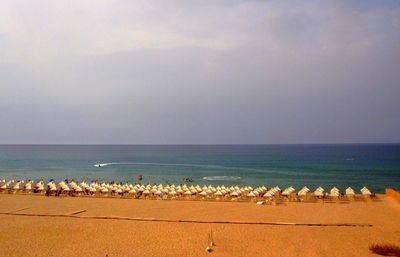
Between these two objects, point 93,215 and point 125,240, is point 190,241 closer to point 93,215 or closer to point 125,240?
point 125,240

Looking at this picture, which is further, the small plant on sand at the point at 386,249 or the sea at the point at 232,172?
the sea at the point at 232,172

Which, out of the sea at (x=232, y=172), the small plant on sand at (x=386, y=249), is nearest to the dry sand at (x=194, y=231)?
the small plant on sand at (x=386, y=249)

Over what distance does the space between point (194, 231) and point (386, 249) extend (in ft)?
25.7

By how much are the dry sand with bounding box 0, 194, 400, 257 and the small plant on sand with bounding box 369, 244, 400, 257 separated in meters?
0.34

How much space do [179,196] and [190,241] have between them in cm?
1105

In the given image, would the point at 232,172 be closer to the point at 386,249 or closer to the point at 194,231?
the point at 194,231

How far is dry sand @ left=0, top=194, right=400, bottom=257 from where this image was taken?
14.3 meters

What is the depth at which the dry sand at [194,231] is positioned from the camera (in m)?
14.3

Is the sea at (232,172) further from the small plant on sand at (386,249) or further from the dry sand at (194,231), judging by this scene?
the small plant on sand at (386,249)

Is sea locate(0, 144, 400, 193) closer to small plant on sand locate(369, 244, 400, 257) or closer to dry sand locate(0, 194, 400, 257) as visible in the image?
dry sand locate(0, 194, 400, 257)

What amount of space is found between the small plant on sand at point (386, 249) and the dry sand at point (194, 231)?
34cm

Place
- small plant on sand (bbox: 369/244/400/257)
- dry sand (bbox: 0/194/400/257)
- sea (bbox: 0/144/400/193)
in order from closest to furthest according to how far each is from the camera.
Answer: small plant on sand (bbox: 369/244/400/257) → dry sand (bbox: 0/194/400/257) → sea (bbox: 0/144/400/193)

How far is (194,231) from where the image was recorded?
1677cm

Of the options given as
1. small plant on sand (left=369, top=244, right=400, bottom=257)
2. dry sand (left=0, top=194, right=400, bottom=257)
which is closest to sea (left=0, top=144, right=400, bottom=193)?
dry sand (left=0, top=194, right=400, bottom=257)
